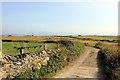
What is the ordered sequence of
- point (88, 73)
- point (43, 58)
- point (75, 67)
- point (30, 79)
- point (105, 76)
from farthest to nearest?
point (75, 67), point (43, 58), point (88, 73), point (105, 76), point (30, 79)

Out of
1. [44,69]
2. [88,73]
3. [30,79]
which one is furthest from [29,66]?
[88,73]

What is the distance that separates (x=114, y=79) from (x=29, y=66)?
20.5ft

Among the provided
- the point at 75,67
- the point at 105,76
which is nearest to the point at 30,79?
the point at 105,76

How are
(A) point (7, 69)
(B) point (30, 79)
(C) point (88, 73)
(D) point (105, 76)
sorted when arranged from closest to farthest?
(B) point (30, 79)
(A) point (7, 69)
(D) point (105, 76)
(C) point (88, 73)

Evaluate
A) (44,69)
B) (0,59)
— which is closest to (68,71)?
(44,69)

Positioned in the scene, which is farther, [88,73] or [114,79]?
[88,73]

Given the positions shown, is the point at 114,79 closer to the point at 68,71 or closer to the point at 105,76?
the point at 105,76

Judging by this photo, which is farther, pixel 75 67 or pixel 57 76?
pixel 75 67

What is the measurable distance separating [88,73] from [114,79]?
190 inches

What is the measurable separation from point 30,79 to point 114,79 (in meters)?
5.34

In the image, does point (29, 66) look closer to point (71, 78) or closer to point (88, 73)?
point (71, 78)

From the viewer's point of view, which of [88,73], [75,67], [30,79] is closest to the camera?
[30,79]

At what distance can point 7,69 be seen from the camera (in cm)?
1972

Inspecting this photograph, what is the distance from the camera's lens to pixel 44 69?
20.6m
